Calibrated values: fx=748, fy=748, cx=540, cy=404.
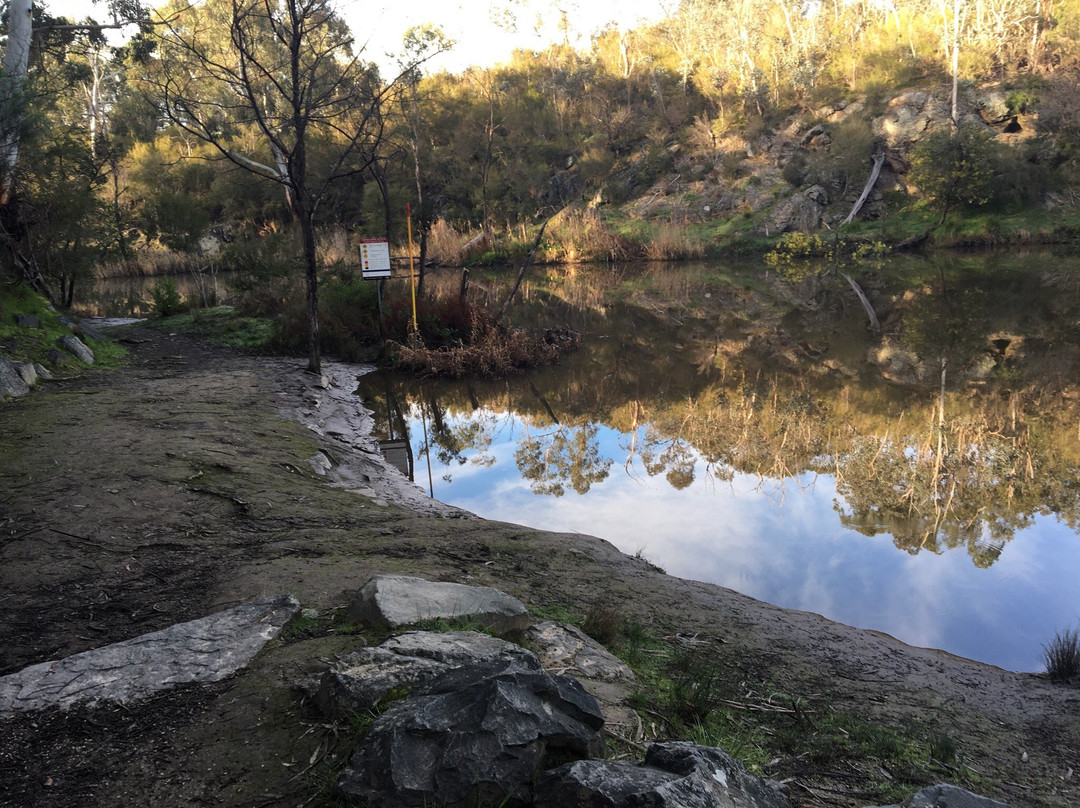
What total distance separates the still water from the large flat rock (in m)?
3.63

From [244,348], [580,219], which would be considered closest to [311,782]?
[244,348]

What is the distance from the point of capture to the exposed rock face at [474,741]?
6.70ft

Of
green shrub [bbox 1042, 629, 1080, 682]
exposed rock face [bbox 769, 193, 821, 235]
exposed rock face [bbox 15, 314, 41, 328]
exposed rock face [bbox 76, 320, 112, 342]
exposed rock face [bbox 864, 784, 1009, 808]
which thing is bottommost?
green shrub [bbox 1042, 629, 1080, 682]

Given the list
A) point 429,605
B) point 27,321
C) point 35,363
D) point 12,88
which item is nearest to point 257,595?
point 429,605

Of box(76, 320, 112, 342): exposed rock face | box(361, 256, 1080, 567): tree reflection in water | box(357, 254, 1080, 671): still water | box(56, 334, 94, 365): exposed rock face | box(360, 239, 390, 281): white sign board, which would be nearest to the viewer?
box(357, 254, 1080, 671): still water

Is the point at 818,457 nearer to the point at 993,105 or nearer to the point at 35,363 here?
the point at 35,363

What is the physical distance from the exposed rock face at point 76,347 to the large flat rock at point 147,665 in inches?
345

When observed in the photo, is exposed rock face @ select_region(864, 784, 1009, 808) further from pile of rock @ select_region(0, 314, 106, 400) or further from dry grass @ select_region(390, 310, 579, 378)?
dry grass @ select_region(390, 310, 579, 378)

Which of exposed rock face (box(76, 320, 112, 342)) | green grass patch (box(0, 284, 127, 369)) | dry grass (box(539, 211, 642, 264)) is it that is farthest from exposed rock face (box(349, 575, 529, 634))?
dry grass (box(539, 211, 642, 264))

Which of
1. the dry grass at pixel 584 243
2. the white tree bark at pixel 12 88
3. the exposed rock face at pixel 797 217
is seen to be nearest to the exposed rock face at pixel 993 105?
the exposed rock face at pixel 797 217

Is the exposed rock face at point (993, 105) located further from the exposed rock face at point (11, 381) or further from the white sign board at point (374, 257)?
the exposed rock face at point (11, 381)

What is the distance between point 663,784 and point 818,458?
22.1 ft

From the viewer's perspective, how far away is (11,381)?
820 centimetres

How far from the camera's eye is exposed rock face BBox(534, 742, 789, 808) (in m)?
1.88
